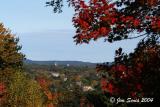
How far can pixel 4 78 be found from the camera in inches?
3305

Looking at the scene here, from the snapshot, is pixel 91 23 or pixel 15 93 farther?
pixel 15 93

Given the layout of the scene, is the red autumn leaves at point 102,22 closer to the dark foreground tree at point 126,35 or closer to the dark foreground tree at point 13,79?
the dark foreground tree at point 126,35

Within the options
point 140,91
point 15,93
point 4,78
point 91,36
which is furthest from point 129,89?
point 4,78

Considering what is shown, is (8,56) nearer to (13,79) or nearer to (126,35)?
(13,79)

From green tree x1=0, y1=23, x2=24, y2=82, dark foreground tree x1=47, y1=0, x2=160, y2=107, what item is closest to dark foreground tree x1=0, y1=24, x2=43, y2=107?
green tree x1=0, y1=23, x2=24, y2=82

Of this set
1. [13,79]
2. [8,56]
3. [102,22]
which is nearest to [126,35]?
[102,22]

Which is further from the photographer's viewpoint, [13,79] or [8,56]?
[8,56]

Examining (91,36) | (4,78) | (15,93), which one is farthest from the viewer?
(4,78)

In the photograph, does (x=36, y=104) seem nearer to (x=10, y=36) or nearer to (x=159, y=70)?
(x=10, y=36)

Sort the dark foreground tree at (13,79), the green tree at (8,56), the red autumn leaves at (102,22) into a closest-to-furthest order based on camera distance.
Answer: the red autumn leaves at (102,22) → the dark foreground tree at (13,79) → the green tree at (8,56)

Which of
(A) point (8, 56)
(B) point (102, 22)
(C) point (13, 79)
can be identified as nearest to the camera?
(B) point (102, 22)

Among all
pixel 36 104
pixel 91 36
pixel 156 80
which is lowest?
pixel 36 104

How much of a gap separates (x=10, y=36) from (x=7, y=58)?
420cm

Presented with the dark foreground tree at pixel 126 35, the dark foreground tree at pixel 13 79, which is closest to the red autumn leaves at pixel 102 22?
the dark foreground tree at pixel 126 35
